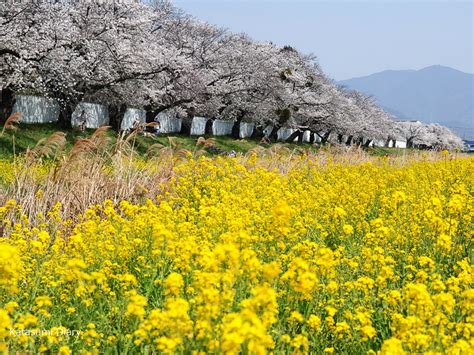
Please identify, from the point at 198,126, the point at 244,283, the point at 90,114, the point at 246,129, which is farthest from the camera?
the point at 246,129

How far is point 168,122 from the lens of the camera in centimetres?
3916

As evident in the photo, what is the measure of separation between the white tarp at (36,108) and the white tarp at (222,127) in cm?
1657

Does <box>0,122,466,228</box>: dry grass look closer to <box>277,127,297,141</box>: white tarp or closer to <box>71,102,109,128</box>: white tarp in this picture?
<box>71,102,109,128</box>: white tarp

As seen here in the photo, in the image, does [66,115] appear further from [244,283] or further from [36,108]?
[244,283]

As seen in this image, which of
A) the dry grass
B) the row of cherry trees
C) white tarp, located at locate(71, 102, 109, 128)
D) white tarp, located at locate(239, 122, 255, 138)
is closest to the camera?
the dry grass

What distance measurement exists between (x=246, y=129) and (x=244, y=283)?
45437mm

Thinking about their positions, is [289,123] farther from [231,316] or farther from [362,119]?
[231,316]

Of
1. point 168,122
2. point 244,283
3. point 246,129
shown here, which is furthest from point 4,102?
point 246,129

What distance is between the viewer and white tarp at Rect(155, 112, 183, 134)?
37.9 meters

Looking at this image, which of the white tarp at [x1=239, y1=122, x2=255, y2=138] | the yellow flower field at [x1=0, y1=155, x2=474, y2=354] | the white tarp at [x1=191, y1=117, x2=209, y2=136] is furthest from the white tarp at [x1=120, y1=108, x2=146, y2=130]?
the yellow flower field at [x1=0, y1=155, x2=474, y2=354]

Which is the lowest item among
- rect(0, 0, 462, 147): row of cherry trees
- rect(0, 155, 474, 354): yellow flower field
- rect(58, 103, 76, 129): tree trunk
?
rect(0, 155, 474, 354): yellow flower field

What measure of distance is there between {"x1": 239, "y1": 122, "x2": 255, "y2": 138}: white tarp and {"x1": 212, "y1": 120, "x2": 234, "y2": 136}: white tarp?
107cm

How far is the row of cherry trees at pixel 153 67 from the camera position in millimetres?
21359

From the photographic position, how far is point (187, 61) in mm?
28750
